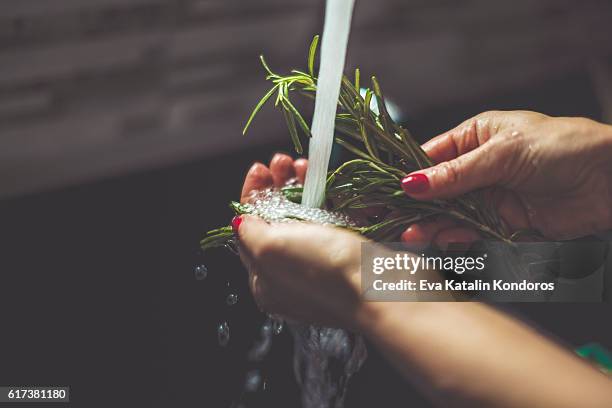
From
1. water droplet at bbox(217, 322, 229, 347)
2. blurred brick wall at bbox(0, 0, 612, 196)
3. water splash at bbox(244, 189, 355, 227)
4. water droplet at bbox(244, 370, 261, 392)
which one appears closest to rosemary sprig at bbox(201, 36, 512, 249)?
water splash at bbox(244, 189, 355, 227)

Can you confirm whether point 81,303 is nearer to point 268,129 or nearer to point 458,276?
point 268,129

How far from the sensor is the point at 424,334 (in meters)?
0.64

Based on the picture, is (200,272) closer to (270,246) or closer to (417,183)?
(270,246)

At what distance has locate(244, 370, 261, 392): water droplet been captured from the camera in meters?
1.02

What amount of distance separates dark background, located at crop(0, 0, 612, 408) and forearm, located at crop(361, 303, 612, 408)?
27 centimetres

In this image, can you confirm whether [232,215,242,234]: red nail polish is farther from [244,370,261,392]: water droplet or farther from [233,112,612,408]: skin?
[244,370,261,392]: water droplet

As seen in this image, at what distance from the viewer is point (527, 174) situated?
0.84m

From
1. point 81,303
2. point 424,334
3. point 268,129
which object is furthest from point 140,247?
point 424,334

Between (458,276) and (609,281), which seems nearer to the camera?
(458,276)

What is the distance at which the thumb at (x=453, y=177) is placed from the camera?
Answer: 28.3 inches

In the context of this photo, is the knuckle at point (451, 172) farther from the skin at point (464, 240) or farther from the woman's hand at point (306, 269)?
the woman's hand at point (306, 269)

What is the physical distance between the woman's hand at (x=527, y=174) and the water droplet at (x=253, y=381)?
0.40m

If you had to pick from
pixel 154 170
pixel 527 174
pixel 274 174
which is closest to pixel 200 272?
pixel 274 174

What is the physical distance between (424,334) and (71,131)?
1082 mm
